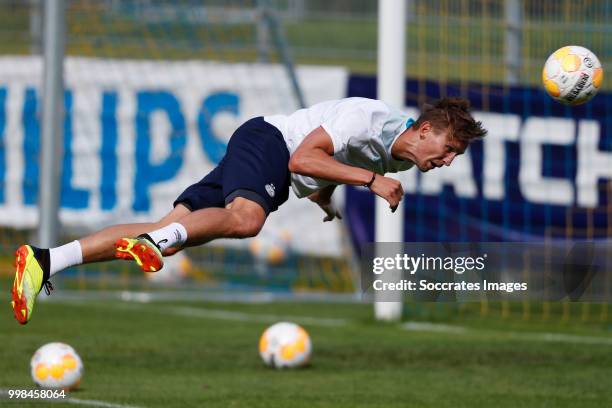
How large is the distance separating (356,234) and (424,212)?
90cm

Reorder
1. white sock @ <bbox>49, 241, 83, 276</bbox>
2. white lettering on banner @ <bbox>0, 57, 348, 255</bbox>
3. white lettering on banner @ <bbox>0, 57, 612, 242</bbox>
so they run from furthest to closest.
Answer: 1. white lettering on banner @ <bbox>0, 57, 612, 242</bbox>
2. white lettering on banner @ <bbox>0, 57, 348, 255</bbox>
3. white sock @ <bbox>49, 241, 83, 276</bbox>

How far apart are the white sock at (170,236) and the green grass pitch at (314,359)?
1135 millimetres

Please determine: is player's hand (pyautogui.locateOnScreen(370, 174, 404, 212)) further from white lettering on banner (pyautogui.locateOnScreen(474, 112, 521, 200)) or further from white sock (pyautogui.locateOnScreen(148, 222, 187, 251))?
white lettering on banner (pyautogui.locateOnScreen(474, 112, 521, 200))

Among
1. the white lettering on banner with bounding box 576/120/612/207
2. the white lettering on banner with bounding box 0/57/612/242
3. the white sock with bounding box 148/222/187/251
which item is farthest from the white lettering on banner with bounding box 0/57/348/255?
the white sock with bounding box 148/222/187/251

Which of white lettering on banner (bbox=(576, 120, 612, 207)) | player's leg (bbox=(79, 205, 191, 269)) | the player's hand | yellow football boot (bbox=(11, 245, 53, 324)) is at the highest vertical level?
white lettering on banner (bbox=(576, 120, 612, 207))

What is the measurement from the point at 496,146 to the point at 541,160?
0.53 meters

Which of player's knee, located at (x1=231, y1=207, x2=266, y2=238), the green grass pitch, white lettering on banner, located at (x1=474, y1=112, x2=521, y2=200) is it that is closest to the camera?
player's knee, located at (x1=231, y1=207, x2=266, y2=238)

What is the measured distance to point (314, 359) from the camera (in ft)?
35.2

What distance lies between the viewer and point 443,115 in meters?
8.28

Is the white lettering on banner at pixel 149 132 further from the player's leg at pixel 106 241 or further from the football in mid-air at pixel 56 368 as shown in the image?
the player's leg at pixel 106 241

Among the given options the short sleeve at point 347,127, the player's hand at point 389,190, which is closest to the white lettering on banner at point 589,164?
the short sleeve at point 347,127

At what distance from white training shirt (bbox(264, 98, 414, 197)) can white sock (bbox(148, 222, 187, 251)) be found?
3.34ft

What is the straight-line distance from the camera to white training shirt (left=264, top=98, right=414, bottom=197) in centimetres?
825

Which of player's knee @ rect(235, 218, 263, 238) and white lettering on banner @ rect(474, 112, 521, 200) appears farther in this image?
white lettering on banner @ rect(474, 112, 521, 200)
